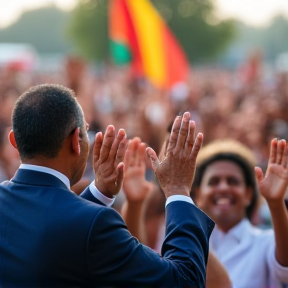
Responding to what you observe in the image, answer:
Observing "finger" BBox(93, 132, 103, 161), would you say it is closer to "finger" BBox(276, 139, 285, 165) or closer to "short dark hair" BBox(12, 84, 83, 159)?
"short dark hair" BBox(12, 84, 83, 159)

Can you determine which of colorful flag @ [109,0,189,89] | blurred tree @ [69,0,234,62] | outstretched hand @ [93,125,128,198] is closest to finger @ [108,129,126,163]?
outstretched hand @ [93,125,128,198]

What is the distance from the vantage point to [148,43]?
10.7m

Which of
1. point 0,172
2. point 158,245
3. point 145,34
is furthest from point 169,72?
point 158,245

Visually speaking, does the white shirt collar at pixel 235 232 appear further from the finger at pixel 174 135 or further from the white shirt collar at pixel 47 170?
the white shirt collar at pixel 47 170

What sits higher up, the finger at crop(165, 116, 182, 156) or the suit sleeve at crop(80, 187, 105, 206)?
the finger at crop(165, 116, 182, 156)

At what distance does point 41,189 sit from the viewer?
7.54 feet


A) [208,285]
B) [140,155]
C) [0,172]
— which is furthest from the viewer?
[0,172]

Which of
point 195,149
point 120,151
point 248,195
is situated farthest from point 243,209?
point 195,149

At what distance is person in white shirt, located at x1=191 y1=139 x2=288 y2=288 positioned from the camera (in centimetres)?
318

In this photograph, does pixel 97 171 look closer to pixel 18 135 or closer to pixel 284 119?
pixel 18 135

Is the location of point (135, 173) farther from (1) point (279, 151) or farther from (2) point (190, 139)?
(2) point (190, 139)

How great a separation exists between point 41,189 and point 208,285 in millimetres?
1118

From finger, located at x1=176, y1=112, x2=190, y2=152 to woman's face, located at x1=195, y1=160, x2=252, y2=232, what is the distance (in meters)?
1.48

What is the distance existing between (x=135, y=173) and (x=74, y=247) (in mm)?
1293
